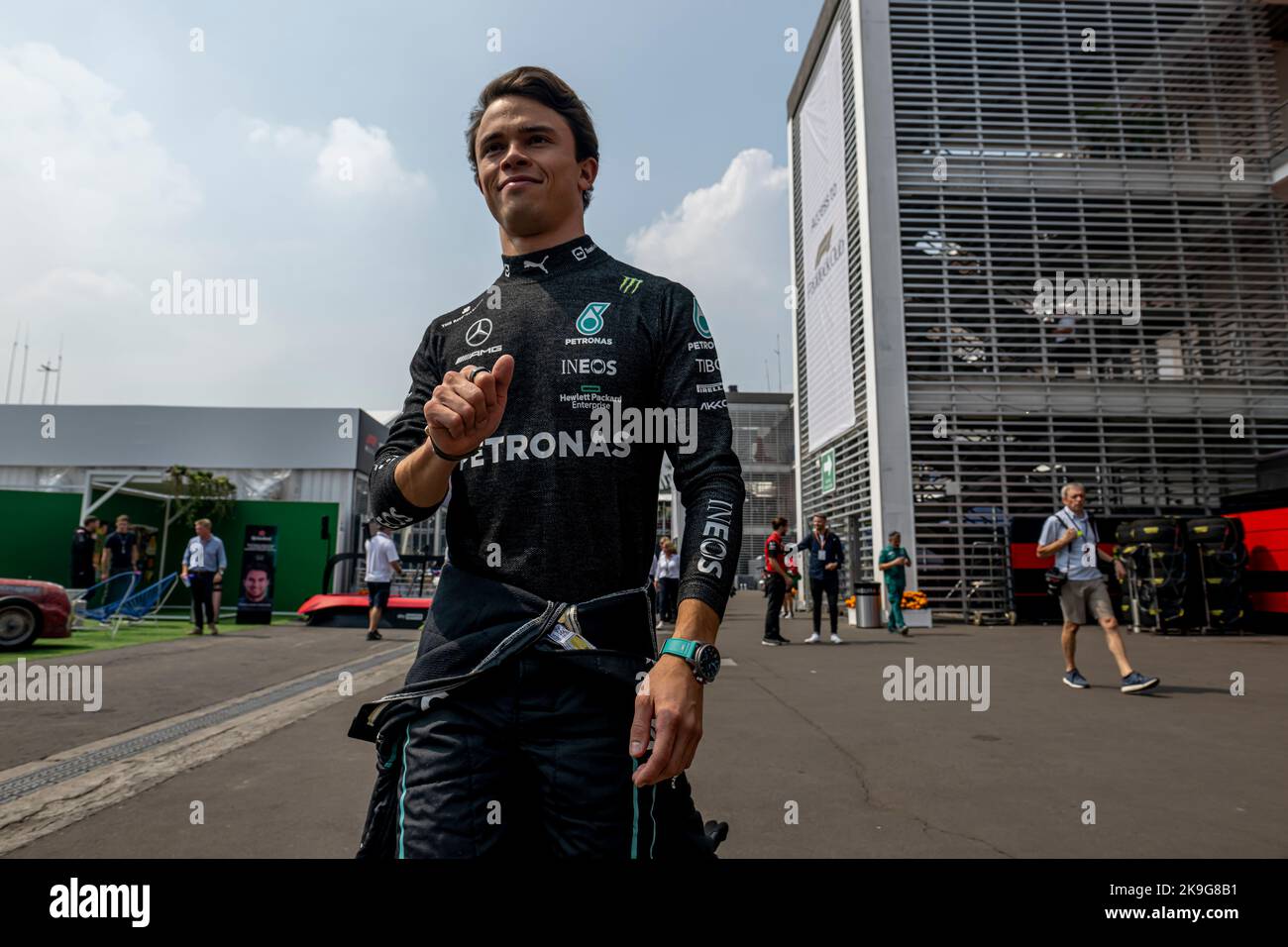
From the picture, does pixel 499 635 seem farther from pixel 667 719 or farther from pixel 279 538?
pixel 279 538

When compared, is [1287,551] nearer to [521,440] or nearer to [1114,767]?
[1114,767]

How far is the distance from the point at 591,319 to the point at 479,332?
0.25 metres

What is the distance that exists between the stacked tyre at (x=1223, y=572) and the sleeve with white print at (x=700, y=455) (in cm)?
1495

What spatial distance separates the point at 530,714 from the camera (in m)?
1.26

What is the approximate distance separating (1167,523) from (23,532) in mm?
22639

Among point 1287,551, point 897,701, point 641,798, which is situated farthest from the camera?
point 1287,551

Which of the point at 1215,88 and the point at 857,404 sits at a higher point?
the point at 1215,88

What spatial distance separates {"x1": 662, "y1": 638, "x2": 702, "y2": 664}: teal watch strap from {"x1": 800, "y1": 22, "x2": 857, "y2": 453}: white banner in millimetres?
17509

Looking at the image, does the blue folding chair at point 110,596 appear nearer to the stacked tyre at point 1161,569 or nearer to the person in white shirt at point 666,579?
the person in white shirt at point 666,579

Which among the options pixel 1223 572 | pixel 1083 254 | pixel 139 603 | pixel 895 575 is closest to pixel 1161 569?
pixel 1223 572

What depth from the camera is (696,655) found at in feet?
3.95

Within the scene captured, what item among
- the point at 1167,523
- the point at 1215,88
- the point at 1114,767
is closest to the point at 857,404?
the point at 1167,523

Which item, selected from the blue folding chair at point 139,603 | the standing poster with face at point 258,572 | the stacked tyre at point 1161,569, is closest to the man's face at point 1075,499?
the stacked tyre at point 1161,569
